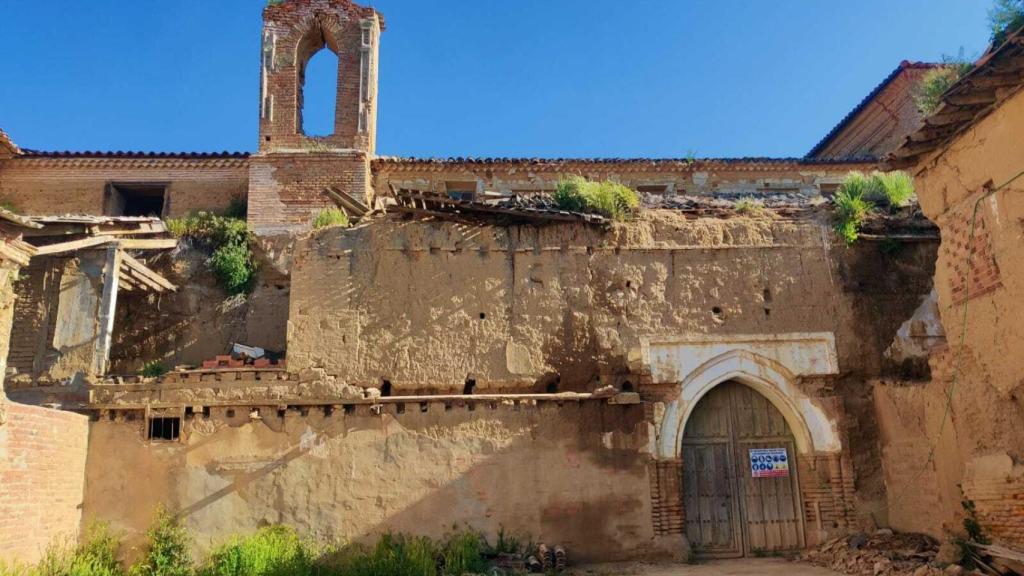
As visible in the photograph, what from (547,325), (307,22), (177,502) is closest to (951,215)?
(547,325)

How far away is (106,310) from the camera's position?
38.8 feet

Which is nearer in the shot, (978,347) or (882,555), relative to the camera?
Result: (978,347)

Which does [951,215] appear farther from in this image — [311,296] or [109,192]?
[109,192]

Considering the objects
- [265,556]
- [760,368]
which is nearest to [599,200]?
[760,368]

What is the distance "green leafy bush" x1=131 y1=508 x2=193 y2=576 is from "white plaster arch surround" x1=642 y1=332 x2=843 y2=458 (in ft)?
21.4

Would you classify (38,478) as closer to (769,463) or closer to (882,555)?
(769,463)

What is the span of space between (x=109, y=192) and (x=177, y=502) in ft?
30.8

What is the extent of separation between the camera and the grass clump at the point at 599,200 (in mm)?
12117

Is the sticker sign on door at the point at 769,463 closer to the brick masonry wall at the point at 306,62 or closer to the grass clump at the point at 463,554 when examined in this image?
the grass clump at the point at 463,554

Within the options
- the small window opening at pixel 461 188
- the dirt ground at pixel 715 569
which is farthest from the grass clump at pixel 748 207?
the small window opening at pixel 461 188

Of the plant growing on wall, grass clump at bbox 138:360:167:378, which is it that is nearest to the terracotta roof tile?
the plant growing on wall

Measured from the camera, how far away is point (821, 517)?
35.8 feet

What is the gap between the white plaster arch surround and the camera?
11.2 m

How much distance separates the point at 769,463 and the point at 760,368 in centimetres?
133
